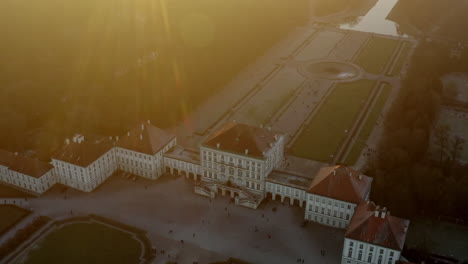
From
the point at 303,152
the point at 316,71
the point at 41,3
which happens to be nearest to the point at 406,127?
the point at 303,152

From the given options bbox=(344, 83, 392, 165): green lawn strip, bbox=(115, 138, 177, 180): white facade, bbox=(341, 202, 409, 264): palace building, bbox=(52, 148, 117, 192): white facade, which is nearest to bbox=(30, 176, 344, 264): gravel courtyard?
bbox=(52, 148, 117, 192): white facade

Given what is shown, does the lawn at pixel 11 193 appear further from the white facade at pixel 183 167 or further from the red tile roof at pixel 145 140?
the white facade at pixel 183 167

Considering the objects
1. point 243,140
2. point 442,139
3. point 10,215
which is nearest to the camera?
point 10,215

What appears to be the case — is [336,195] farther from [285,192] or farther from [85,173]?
[85,173]

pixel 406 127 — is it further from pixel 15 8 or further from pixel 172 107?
pixel 15 8

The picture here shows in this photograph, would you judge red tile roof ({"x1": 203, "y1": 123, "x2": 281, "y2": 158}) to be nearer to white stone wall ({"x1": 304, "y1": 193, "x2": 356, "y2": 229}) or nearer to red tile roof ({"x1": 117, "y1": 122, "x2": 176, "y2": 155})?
red tile roof ({"x1": 117, "y1": 122, "x2": 176, "y2": 155})

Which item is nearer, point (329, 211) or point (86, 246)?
point (86, 246)

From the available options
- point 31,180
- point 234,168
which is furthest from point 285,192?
point 31,180
